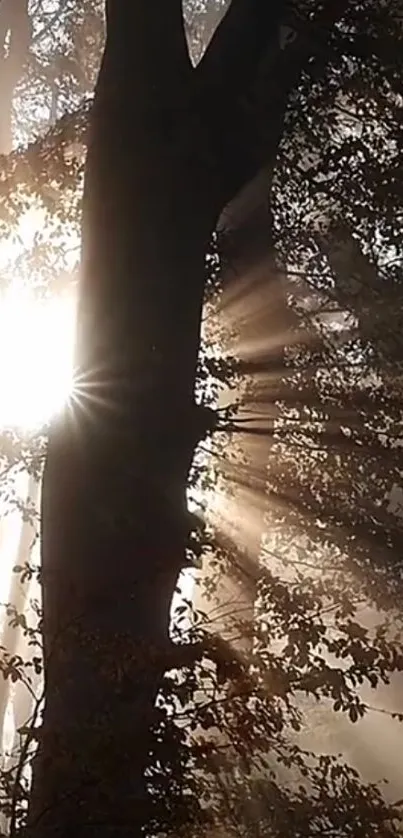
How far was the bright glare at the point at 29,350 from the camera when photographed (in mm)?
6547

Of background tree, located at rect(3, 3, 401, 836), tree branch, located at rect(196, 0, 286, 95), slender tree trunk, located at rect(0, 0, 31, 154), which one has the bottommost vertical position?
background tree, located at rect(3, 3, 401, 836)

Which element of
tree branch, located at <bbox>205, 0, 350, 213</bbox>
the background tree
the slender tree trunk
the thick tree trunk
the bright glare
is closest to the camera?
the background tree

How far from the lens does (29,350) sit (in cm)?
728

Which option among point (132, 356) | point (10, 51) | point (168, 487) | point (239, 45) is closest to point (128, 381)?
point (132, 356)

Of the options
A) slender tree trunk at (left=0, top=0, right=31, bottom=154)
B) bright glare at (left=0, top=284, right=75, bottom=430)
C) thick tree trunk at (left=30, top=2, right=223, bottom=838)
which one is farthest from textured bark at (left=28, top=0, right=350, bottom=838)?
slender tree trunk at (left=0, top=0, right=31, bottom=154)

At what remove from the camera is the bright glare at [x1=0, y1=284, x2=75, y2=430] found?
6.55m

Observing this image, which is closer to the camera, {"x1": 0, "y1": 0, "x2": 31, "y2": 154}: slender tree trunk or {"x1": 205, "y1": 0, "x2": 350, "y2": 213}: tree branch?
{"x1": 205, "y1": 0, "x2": 350, "y2": 213}: tree branch

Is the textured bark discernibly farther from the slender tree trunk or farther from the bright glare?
the slender tree trunk

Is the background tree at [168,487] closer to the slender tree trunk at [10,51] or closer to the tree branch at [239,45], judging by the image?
the tree branch at [239,45]

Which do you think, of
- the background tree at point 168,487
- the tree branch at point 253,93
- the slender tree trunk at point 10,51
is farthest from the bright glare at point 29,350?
the slender tree trunk at point 10,51

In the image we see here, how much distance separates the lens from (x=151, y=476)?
448 centimetres

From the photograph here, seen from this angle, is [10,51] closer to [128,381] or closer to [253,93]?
[253,93]

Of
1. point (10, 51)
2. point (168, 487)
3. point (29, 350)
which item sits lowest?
point (168, 487)

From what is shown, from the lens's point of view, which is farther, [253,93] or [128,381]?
[253,93]
